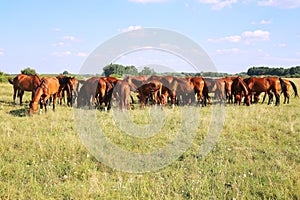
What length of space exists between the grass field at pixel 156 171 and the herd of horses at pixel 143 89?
4293 millimetres

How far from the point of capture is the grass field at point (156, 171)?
419 cm

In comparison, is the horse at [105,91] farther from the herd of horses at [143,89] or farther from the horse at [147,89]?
the horse at [147,89]

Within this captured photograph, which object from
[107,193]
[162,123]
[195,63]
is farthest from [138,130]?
[107,193]

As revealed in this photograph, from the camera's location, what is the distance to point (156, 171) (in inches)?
202

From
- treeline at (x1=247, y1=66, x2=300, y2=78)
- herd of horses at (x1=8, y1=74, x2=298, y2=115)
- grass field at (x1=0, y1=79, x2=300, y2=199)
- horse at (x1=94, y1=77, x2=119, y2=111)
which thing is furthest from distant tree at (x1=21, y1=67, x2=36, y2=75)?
treeline at (x1=247, y1=66, x2=300, y2=78)

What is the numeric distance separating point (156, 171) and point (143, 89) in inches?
339

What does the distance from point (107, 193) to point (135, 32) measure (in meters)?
4.87

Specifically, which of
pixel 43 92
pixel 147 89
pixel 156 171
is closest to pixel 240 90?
pixel 147 89

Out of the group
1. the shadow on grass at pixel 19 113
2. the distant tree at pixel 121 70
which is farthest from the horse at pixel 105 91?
the shadow on grass at pixel 19 113

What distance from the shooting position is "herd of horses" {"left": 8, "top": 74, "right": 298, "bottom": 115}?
12.5m

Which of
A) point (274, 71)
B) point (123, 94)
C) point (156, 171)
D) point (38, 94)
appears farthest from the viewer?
point (274, 71)

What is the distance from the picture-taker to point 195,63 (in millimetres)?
7836

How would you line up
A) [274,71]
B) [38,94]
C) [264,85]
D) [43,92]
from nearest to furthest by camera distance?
[38,94], [43,92], [264,85], [274,71]

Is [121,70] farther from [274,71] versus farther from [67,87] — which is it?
[274,71]
